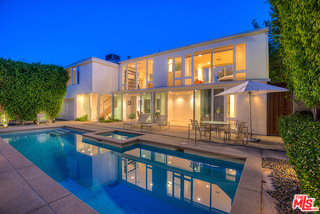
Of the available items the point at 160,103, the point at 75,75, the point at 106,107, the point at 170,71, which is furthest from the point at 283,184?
the point at 75,75

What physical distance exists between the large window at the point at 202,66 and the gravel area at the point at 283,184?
7833mm

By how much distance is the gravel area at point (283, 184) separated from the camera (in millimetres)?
2168

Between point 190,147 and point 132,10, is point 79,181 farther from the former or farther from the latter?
point 132,10

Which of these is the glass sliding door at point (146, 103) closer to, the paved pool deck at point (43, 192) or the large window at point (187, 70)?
the large window at point (187, 70)

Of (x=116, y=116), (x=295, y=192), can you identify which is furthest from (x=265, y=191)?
(x=116, y=116)

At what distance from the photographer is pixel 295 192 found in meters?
2.45

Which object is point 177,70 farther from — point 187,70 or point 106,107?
point 106,107

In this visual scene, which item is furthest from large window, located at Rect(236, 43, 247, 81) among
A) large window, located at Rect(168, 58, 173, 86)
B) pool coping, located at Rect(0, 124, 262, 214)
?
pool coping, located at Rect(0, 124, 262, 214)

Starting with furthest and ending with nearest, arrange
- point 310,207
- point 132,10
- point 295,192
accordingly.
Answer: point 132,10, point 295,192, point 310,207

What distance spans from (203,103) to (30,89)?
41.2ft

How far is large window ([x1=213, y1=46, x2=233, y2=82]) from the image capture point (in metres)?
9.90

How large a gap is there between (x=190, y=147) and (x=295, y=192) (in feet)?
9.75

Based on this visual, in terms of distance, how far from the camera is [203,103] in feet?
31.1
